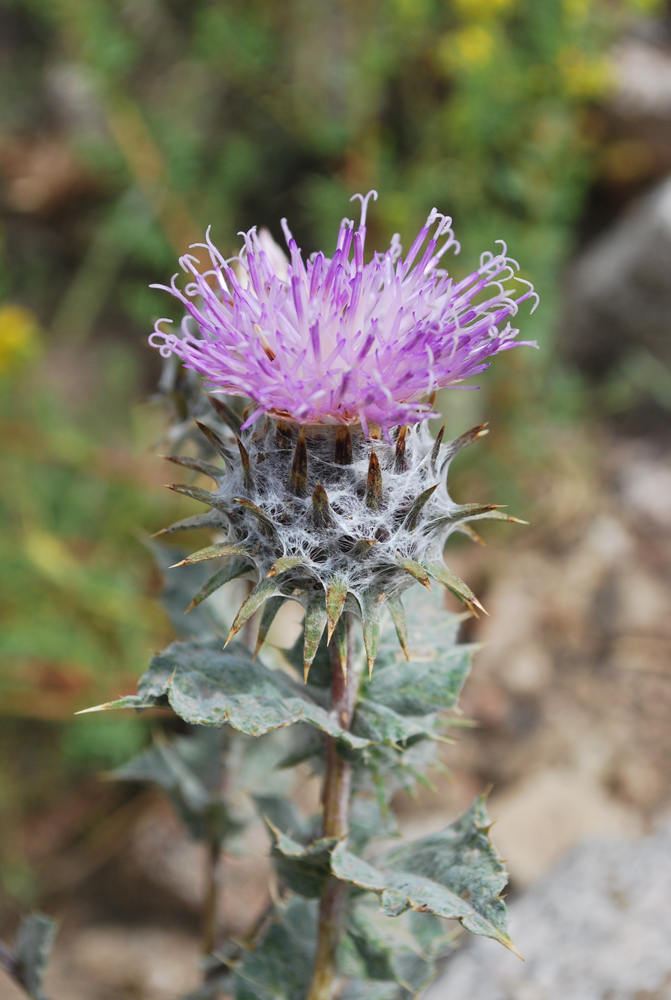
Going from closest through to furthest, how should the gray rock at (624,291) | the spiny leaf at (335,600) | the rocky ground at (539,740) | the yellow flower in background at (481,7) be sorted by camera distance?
1. the spiny leaf at (335,600)
2. the rocky ground at (539,740)
3. the yellow flower in background at (481,7)
4. the gray rock at (624,291)

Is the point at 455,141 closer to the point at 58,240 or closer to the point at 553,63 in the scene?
the point at 553,63

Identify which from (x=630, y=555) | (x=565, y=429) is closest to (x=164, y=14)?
(x=565, y=429)

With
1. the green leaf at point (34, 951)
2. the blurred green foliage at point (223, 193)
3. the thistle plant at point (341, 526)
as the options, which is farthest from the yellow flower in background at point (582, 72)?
the green leaf at point (34, 951)

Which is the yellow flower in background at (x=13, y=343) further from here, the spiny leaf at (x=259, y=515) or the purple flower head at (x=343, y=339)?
the spiny leaf at (x=259, y=515)

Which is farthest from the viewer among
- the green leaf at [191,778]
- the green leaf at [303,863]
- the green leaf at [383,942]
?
the green leaf at [191,778]

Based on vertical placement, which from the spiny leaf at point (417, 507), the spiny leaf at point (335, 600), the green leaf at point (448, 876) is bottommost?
the green leaf at point (448, 876)

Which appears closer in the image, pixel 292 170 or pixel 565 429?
pixel 565 429
